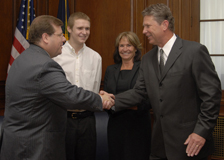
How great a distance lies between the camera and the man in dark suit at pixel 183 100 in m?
1.95

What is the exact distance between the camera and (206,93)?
6.34 ft

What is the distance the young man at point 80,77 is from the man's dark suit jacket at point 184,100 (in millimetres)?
879

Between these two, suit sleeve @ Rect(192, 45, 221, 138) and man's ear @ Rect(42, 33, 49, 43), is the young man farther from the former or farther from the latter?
suit sleeve @ Rect(192, 45, 221, 138)

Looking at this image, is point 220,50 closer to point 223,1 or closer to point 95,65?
point 223,1

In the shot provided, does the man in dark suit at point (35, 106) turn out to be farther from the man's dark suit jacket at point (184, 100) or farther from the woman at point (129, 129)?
the woman at point (129, 129)

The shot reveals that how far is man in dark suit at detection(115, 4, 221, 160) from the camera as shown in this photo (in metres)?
1.95

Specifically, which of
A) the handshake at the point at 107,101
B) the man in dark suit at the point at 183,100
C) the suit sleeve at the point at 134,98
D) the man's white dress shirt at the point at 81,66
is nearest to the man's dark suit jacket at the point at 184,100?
the man in dark suit at the point at 183,100

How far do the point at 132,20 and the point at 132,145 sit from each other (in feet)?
7.46

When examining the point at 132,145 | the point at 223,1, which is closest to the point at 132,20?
the point at 223,1

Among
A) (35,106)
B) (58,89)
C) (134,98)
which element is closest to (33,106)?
(35,106)

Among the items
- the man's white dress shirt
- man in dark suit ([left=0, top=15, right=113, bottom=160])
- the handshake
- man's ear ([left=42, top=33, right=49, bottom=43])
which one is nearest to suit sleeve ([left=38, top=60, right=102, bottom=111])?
man in dark suit ([left=0, top=15, right=113, bottom=160])

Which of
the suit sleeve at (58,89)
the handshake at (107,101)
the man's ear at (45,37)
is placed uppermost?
the man's ear at (45,37)

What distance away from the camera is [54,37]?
6.92 ft

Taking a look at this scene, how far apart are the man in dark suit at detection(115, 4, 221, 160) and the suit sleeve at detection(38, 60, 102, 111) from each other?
621 millimetres
